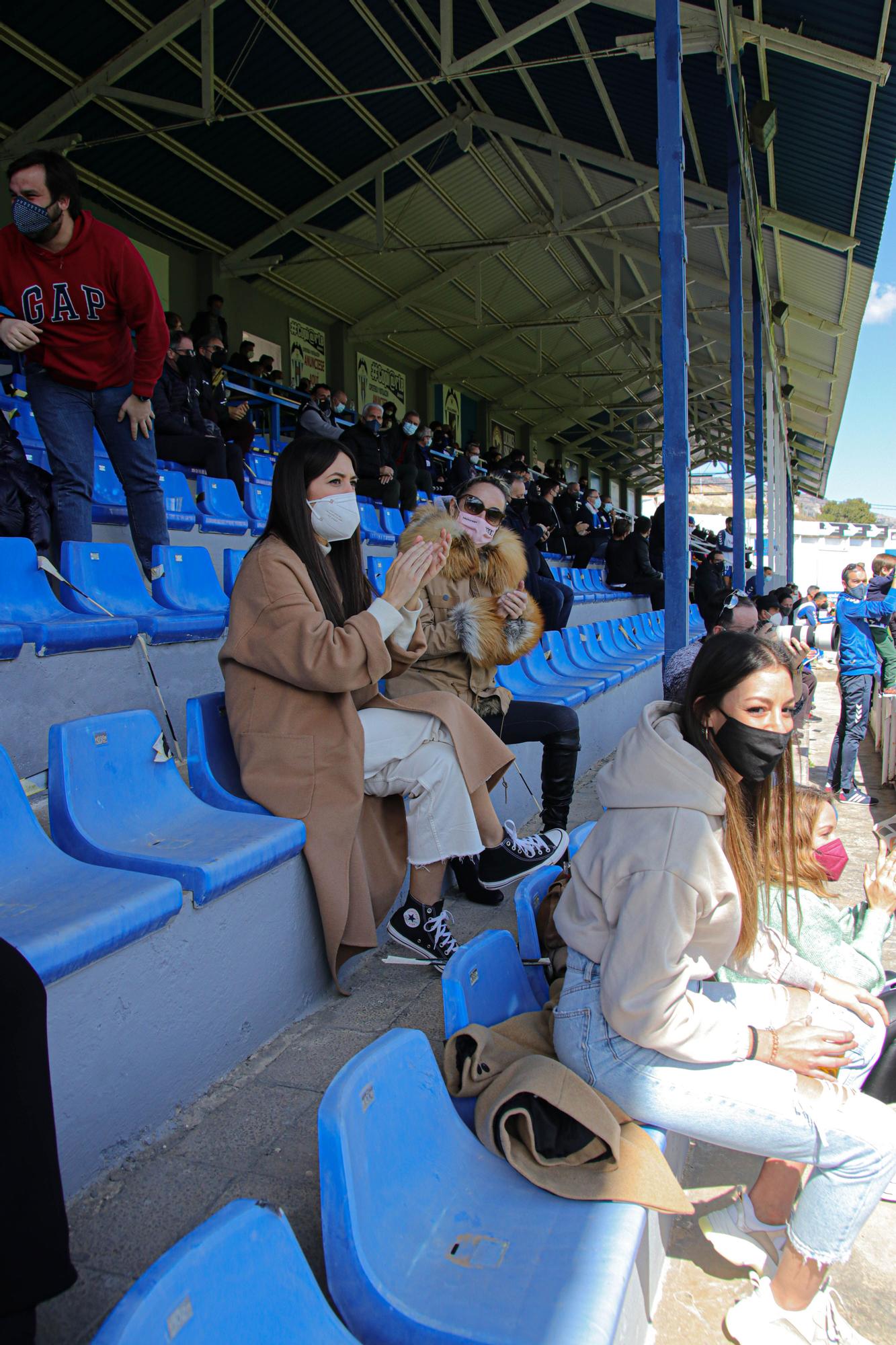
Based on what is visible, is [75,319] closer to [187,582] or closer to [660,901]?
[187,582]

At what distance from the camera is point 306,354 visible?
52.0ft

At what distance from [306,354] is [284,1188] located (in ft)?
52.2

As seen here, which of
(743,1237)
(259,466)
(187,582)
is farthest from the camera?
(259,466)

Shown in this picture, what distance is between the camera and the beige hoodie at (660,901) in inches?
56.4

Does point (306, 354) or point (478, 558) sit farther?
point (306, 354)

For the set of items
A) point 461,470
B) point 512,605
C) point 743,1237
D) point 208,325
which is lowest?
point 743,1237

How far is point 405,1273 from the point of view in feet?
3.67

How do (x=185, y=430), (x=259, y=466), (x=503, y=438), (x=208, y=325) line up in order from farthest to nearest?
(x=503, y=438) → (x=208, y=325) → (x=259, y=466) → (x=185, y=430)

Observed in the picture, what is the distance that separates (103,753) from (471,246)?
14209 millimetres

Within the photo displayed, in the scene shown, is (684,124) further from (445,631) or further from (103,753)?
(103,753)

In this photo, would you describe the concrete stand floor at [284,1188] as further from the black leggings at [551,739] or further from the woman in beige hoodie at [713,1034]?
the black leggings at [551,739]

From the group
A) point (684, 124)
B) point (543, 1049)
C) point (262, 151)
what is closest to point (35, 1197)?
point (543, 1049)

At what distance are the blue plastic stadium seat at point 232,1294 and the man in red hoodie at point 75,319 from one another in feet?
9.29

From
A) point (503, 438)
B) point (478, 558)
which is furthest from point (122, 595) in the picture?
point (503, 438)
